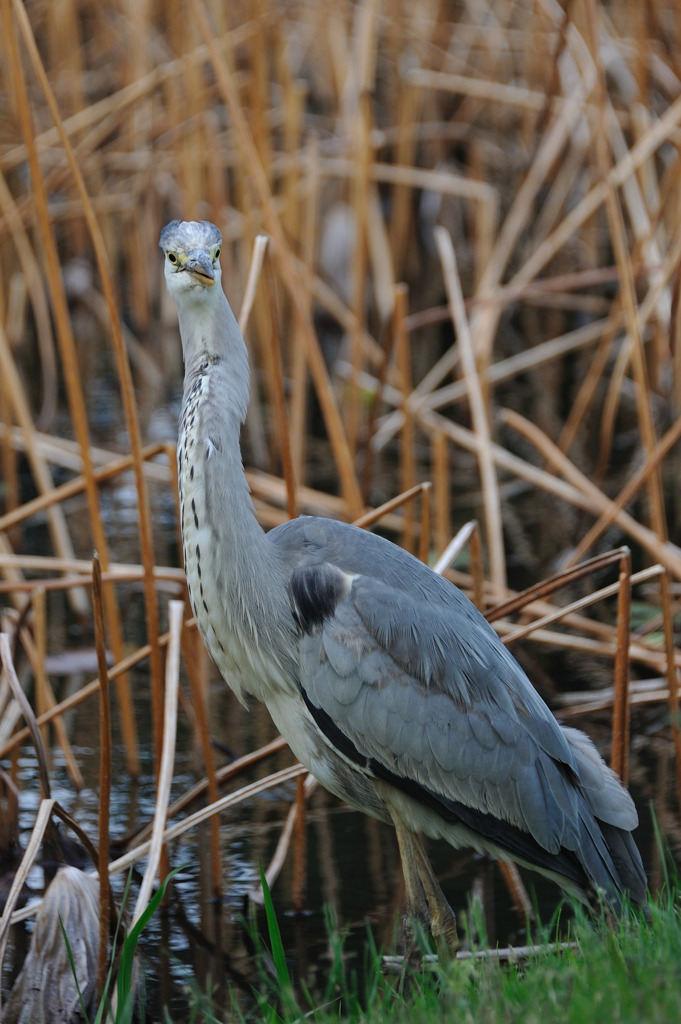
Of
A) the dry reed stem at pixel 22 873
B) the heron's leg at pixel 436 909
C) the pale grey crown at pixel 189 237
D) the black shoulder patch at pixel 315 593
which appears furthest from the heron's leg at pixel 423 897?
the pale grey crown at pixel 189 237

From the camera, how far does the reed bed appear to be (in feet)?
11.2

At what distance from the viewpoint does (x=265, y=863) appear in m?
3.56

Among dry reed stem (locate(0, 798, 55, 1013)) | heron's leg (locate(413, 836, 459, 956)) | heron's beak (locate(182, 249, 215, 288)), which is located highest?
heron's beak (locate(182, 249, 215, 288))

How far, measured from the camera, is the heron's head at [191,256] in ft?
8.68

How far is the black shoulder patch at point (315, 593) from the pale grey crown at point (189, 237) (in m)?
0.79

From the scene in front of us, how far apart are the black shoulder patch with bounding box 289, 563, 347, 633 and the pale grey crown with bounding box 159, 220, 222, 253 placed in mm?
788

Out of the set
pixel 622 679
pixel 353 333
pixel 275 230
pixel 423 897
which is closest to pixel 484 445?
pixel 353 333

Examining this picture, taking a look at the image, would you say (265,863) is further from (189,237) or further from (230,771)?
(189,237)

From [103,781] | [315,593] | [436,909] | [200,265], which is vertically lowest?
[436,909]

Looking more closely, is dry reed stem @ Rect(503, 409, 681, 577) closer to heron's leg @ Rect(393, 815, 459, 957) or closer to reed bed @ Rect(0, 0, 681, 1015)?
reed bed @ Rect(0, 0, 681, 1015)

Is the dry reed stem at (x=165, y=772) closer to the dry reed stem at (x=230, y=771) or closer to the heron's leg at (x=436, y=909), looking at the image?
the dry reed stem at (x=230, y=771)

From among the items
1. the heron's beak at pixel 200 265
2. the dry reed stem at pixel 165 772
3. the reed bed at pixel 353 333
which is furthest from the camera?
the reed bed at pixel 353 333

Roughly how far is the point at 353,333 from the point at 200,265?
2.25 m

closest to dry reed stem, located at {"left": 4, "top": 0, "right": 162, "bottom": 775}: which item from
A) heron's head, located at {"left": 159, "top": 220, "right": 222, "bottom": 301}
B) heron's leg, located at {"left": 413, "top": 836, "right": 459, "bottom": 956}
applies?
heron's head, located at {"left": 159, "top": 220, "right": 222, "bottom": 301}
